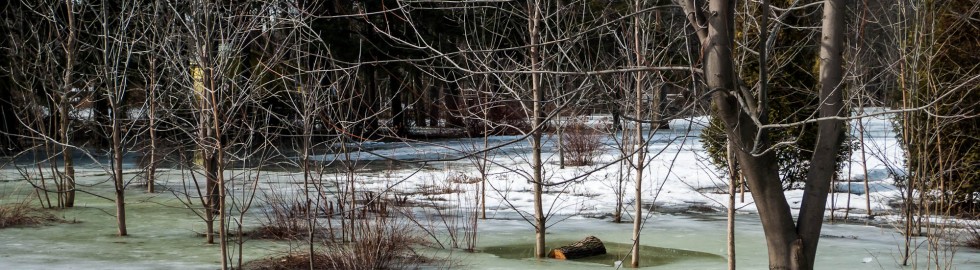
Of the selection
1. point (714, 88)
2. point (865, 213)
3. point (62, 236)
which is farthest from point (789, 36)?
point (714, 88)

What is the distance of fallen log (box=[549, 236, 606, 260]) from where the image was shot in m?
8.70

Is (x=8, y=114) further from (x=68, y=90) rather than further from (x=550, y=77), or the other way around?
(x=550, y=77)

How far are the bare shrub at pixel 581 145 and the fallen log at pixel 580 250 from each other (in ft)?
29.9

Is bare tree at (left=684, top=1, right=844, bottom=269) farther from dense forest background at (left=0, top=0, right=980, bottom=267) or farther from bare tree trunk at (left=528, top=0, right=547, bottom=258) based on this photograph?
bare tree trunk at (left=528, top=0, right=547, bottom=258)

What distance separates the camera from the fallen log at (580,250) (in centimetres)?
870

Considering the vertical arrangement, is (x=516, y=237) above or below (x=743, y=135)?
below

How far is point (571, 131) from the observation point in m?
19.0

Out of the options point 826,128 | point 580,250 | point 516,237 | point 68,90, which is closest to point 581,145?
point 516,237

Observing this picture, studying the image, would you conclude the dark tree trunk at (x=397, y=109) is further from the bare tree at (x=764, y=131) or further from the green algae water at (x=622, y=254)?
the bare tree at (x=764, y=131)

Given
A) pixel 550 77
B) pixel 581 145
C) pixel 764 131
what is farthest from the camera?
pixel 581 145

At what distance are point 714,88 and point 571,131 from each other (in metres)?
15.2

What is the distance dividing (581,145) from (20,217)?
10186mm

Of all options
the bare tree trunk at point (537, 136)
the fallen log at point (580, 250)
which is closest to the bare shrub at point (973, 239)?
the fallen log at point (580, 250)

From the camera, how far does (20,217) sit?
10680mm
